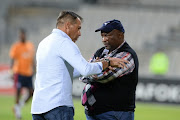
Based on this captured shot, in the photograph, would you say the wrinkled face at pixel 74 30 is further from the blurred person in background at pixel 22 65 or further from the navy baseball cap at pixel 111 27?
the blurred person in background at pixel 22 65

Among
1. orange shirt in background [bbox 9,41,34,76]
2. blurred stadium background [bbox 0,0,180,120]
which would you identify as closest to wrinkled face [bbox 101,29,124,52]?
orange shirt in background [bbox 9,41,34,76]

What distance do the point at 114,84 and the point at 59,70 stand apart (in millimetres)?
793

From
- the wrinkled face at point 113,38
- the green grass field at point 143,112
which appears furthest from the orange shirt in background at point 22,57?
the wrinkled face at point 113,38

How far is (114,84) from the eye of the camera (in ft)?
18.8

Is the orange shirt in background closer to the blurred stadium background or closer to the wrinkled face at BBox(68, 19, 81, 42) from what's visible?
the blurred stadium background

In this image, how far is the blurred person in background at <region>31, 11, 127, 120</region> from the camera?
16.9ft

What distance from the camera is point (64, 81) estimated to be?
5.24 metres

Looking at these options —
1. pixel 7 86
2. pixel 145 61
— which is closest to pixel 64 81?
pixel 7 86

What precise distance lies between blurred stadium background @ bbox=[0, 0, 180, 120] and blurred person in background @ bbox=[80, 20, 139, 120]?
15661 millimetres

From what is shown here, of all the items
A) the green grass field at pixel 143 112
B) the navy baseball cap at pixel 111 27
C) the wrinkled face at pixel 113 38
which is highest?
the navy baseball cap at pixel 111 27

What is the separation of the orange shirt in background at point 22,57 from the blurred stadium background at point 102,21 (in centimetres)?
703

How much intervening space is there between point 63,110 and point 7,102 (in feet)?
40.8

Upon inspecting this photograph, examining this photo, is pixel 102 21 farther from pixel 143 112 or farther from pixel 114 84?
pixel 114 84

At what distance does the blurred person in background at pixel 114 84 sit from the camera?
5.68 m
